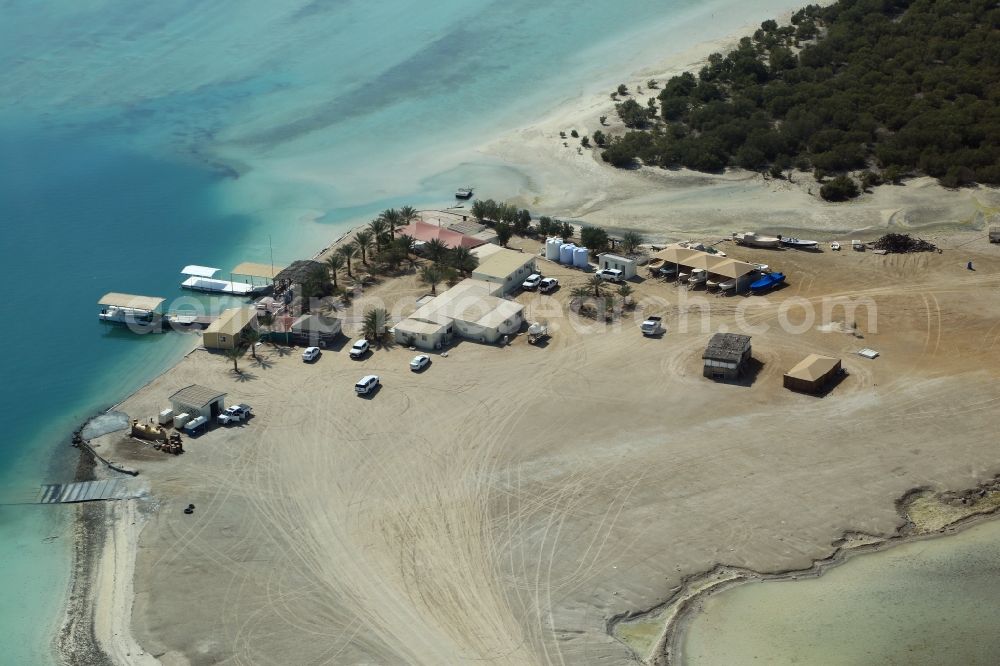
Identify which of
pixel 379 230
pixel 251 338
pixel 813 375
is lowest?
pixel 813 375

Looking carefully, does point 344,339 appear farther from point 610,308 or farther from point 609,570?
point 609,570

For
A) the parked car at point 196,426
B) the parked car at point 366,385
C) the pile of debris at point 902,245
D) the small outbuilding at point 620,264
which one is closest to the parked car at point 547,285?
the small outbuilding at point 620,264

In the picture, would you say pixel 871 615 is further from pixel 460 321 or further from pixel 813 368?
pixel 460 321

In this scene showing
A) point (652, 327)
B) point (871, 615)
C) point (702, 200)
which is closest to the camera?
point (871, 615)

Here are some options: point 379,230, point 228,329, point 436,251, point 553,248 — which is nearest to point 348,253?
point 379,230

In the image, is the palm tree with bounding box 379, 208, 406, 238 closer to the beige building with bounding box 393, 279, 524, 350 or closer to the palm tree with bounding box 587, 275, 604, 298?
the beige building with bounding box 393, 279, 524, 350

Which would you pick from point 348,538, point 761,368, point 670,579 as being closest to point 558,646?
point 670,579
